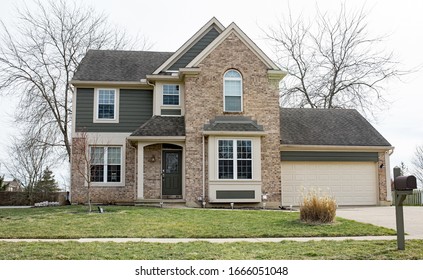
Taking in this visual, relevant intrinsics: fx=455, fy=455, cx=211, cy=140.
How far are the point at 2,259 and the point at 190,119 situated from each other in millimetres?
12560

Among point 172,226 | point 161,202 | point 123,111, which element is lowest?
point 172,226

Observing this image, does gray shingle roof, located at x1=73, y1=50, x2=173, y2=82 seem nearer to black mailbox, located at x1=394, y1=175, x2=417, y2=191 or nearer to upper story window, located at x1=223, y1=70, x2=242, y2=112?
upper story window, located at x1=223, y1=70, x2=242, y2=112

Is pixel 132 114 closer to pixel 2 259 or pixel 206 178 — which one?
pixel 206 178

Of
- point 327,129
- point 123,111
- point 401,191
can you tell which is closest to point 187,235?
point 401,191

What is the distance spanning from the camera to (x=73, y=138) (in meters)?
21.3

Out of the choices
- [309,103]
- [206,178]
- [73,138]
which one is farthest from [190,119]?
[309,103]

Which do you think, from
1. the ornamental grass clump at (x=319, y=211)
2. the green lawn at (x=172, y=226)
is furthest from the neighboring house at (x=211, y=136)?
the ornamental grass clump at (x=319, y=211)

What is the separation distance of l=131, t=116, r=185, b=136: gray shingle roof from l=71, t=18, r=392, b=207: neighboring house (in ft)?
0.14

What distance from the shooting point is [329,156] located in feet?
70.2

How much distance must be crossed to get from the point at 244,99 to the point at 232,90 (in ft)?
2.17

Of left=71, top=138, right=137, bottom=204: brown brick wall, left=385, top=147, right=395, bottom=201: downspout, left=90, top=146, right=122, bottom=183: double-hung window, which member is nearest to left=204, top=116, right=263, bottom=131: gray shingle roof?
left=71, top=138, right=137, bottom=204: brown brick wall

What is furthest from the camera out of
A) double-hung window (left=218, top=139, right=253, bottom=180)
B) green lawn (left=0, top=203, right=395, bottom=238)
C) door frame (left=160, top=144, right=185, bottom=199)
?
door frame (left=160, top=144, right=185, bottom=199)

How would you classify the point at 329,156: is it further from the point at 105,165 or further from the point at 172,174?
the point at 105,165

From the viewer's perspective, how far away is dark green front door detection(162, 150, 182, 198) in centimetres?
2045
